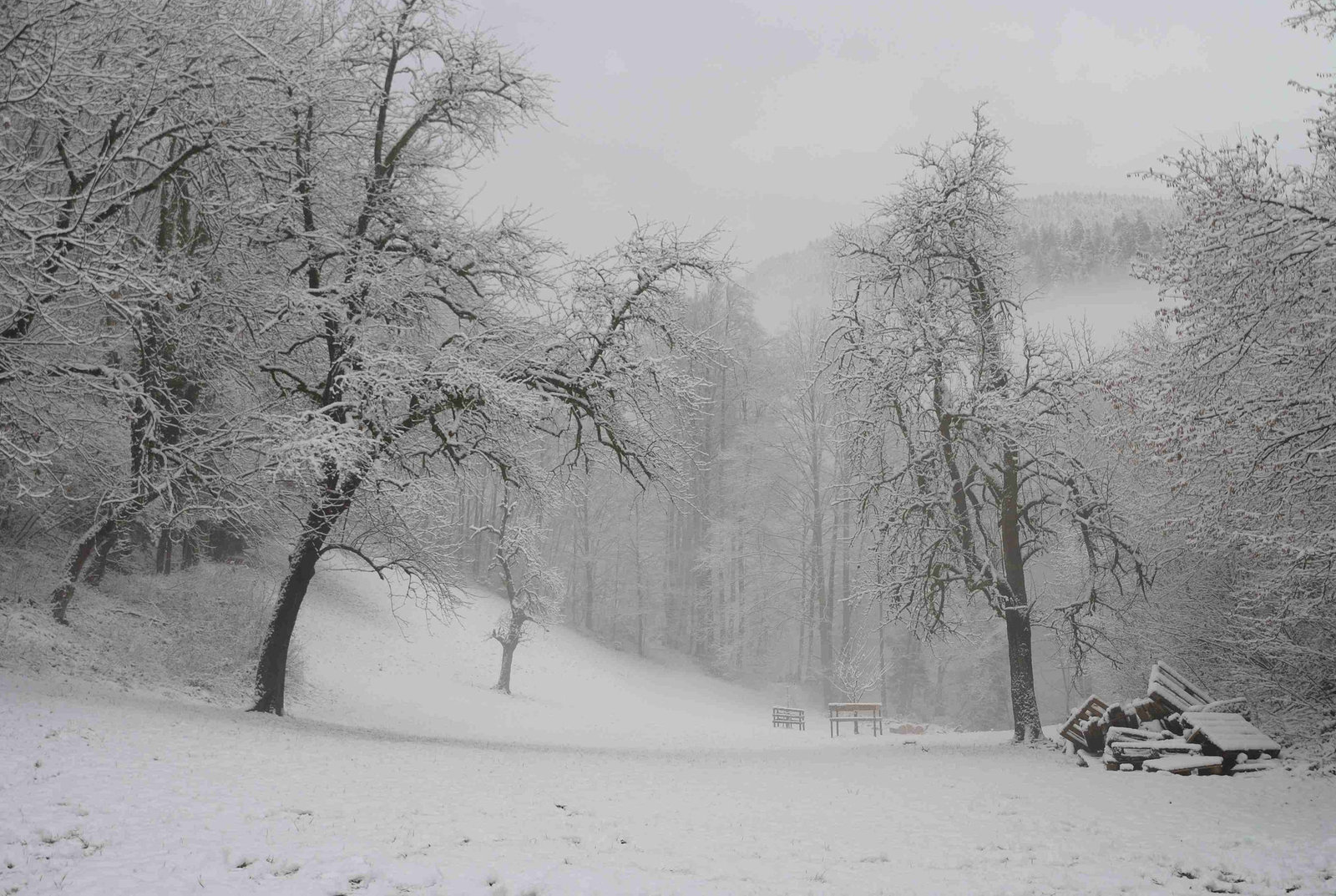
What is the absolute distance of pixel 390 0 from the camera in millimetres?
12508

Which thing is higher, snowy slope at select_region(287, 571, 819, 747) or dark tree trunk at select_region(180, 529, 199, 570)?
dark tree trunk at select_region(180, 529, 199, 570)

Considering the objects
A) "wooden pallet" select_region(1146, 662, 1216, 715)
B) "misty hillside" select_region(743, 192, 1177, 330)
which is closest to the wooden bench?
"wooden pallet" select_region(1146, 662, 1216, 715)

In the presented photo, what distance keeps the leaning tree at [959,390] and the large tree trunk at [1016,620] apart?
3 centimetres

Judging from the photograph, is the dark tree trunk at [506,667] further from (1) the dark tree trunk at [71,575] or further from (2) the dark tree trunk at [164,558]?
(1) the dark tree trunk at [71,575]

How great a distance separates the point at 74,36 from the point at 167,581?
13298 millimetres

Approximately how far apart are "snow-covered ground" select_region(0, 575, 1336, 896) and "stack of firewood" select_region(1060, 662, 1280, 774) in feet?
1.65

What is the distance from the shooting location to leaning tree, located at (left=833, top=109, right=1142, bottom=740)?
1314 centimetres

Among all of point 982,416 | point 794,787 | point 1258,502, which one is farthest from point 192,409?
point 1258,502

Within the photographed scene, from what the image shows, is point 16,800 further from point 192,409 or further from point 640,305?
point 192,409

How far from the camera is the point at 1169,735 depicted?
38.1 ft

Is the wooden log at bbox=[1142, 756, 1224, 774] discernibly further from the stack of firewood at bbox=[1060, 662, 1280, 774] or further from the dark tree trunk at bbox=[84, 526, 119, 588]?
the dark tree trunk at bbox=[84, 526, 119, 588]

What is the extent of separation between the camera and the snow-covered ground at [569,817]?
17.1ft

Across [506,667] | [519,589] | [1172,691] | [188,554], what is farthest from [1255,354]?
[188,554]

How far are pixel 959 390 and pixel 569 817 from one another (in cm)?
1001
